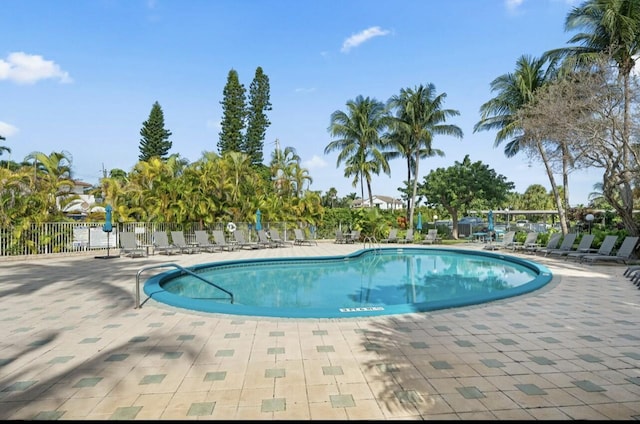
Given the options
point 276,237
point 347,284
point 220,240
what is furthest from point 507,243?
point 220,240

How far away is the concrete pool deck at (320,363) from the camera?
2805 mm

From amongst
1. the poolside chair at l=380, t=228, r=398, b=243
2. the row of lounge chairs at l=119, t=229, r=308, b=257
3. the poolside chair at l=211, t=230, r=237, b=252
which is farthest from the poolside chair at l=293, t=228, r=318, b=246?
Result: the poolside chair at l=380, t=228, r=398, b=243

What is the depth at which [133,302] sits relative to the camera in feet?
21.3

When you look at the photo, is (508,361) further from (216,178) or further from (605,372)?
(216,178)

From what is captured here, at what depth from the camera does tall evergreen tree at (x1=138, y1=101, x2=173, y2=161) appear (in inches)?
1559

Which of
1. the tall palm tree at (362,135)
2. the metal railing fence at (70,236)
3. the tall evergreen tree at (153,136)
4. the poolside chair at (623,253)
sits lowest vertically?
the poolside chair at (623,253)

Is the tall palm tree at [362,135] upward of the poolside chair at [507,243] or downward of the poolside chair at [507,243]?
upward

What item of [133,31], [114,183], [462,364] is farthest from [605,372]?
[114,183]

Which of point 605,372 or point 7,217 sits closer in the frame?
point 605,372

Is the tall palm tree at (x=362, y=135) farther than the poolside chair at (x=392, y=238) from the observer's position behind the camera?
Yes

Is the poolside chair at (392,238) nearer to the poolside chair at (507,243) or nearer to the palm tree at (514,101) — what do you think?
the poolside chair at (507,243)

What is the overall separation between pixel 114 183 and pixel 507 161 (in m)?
23.2

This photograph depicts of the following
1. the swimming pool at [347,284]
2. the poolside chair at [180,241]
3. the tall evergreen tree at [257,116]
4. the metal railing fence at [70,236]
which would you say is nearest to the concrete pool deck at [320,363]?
the swimming pool at [347,284]

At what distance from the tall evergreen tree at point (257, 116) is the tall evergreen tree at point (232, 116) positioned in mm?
1138
